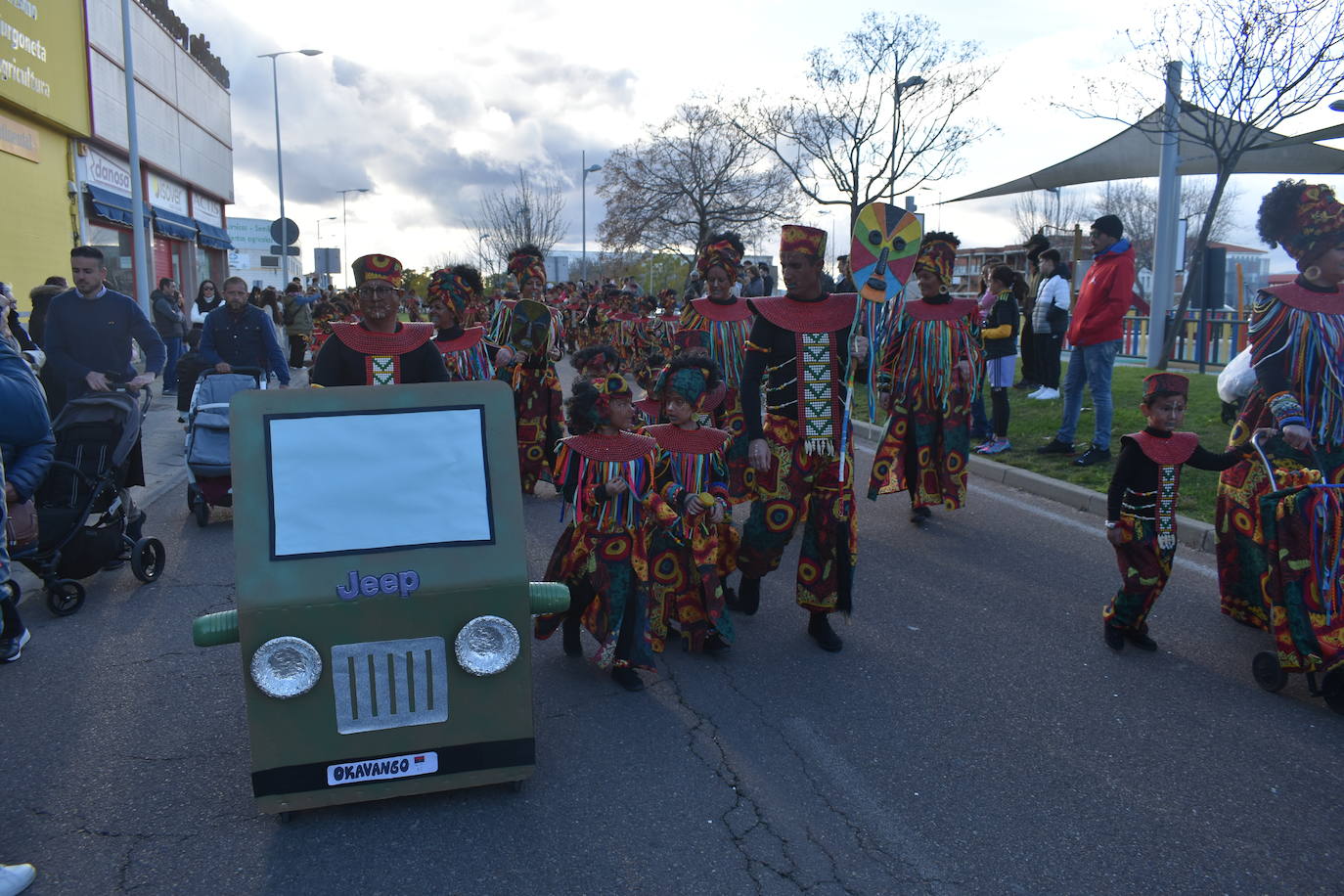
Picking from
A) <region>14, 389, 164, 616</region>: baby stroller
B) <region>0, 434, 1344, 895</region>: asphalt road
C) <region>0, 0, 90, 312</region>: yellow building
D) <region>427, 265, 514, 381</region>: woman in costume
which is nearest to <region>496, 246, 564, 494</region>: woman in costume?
<region>427, 265, 514, 381</region>: woman in costume

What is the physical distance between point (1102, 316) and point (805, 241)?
5058mm

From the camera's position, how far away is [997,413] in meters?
10.5

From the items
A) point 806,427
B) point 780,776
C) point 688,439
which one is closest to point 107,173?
point 688,439

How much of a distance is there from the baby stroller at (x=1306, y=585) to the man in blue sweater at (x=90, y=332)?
6.99 metres

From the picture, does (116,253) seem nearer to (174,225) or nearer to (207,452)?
(174,225)

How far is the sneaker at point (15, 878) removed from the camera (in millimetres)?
2832

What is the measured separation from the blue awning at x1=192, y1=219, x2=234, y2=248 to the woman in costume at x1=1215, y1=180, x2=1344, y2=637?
32.6 m

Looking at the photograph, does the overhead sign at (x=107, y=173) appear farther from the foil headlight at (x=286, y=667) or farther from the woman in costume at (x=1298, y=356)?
the woman in costume at (x=1298, y=356)

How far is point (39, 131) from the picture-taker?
19109 millimetres

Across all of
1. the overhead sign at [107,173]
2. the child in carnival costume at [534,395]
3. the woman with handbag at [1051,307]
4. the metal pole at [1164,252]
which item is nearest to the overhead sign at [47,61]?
the overhead sign at [107,173]

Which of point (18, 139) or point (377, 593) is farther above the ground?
point (18, 139)

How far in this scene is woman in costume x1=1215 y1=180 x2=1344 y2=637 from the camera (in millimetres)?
4395

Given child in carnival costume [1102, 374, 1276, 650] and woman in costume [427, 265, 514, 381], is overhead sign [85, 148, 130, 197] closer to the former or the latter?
woman in costume [427, 265, 514, 381]

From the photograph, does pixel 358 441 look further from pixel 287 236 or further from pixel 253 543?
pixel 287 236
